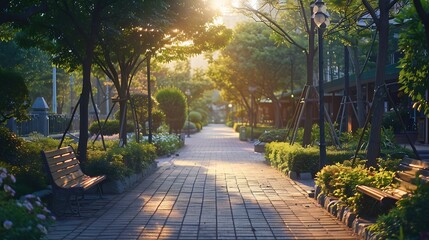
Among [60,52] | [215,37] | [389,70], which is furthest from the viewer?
[389,70]

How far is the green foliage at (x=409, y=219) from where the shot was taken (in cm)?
609

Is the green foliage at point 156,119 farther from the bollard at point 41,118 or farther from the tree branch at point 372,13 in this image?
the tree branch at point 372,13

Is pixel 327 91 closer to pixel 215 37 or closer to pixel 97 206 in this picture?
pixel 215 37

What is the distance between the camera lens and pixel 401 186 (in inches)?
321

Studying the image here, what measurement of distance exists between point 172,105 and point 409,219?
115 ft

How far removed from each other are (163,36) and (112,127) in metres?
13.9

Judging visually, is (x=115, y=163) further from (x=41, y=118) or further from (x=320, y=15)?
(x=41, y=118)

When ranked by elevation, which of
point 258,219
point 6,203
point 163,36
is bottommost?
point 258,219

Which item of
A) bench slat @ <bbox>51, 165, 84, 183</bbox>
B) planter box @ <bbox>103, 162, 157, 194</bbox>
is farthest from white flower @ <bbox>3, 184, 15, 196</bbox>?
planter box @ <bbox>103, 162, 157, 194</bbox>

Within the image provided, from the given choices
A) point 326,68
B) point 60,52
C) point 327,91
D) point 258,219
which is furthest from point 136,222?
point 326,68

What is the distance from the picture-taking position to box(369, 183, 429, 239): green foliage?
6.09m

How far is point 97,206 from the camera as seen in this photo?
36.0 ft

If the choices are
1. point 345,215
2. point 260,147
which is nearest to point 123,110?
point 345,215

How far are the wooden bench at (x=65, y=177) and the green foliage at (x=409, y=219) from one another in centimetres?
485
